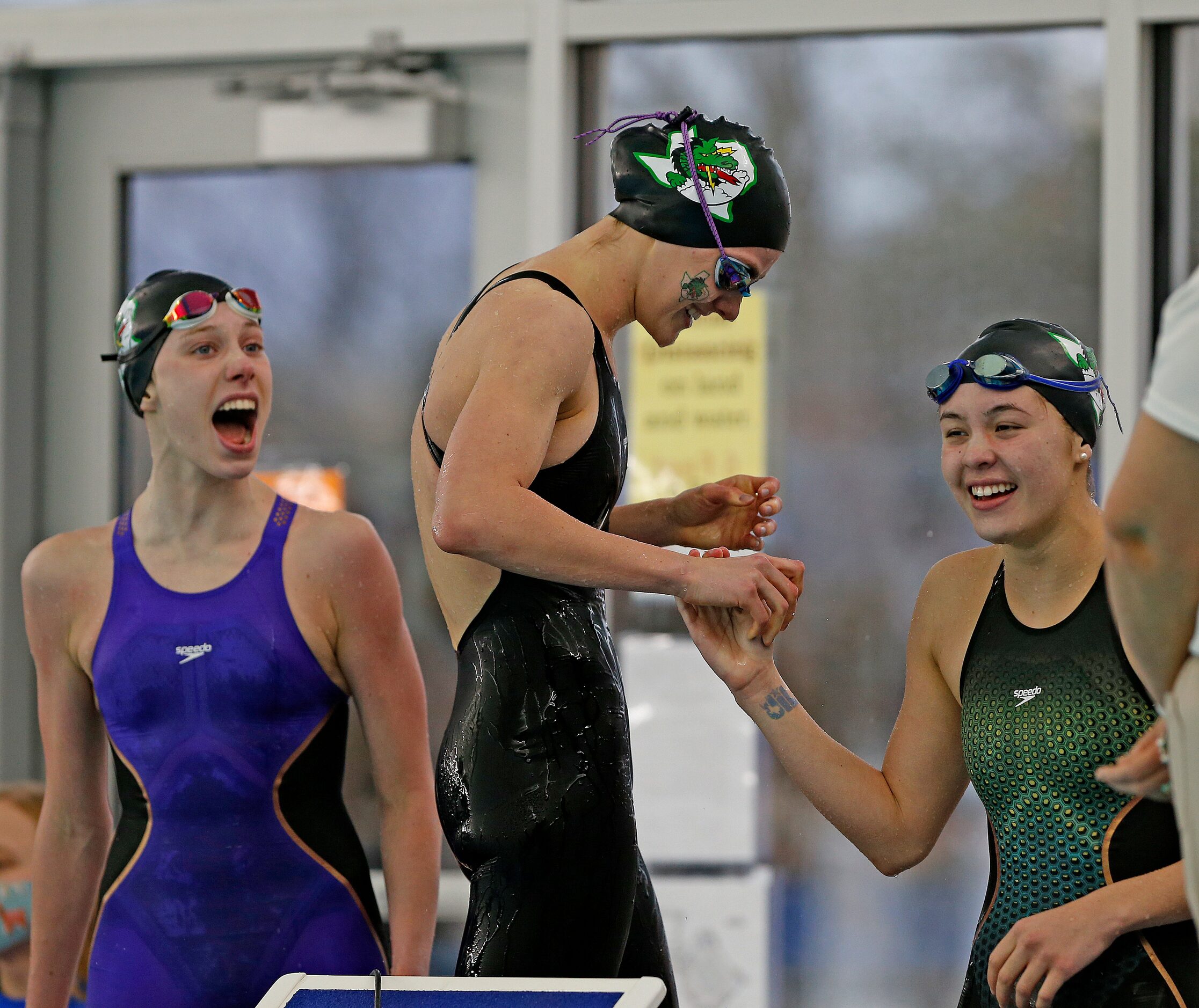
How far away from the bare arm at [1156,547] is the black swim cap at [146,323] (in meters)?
1.59

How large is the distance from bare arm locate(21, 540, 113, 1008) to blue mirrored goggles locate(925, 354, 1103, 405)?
146 centimetres

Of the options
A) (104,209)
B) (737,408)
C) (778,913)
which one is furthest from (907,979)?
(104,209)

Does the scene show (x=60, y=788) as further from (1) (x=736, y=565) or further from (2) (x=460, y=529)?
(1) (x=736, y=565)

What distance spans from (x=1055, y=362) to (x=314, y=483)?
115 inches

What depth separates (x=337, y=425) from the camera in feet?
14.7

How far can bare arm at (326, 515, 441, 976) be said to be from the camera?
7.68ft

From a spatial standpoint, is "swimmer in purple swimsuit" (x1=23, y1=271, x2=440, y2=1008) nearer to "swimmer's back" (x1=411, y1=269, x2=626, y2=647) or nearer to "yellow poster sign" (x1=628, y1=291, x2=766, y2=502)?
"swimmer's back" (x1=411, y1=269, x2=626, y2=647)

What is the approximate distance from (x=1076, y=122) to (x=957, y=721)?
102 inches

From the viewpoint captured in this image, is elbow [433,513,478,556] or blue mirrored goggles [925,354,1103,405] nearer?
elbow [433,513,478,556]

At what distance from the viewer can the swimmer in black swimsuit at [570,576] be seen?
74.2 inches

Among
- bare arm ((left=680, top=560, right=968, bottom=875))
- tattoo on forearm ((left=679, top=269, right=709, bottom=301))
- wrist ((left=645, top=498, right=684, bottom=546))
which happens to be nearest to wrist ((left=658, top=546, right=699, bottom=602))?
bare arm ((left=680, top=560, right=968, bottom=875))

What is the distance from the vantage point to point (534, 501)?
1814 mm

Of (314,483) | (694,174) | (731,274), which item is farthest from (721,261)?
(314,483)

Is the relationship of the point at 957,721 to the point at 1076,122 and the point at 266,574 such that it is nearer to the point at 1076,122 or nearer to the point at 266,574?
the point at 266,574
